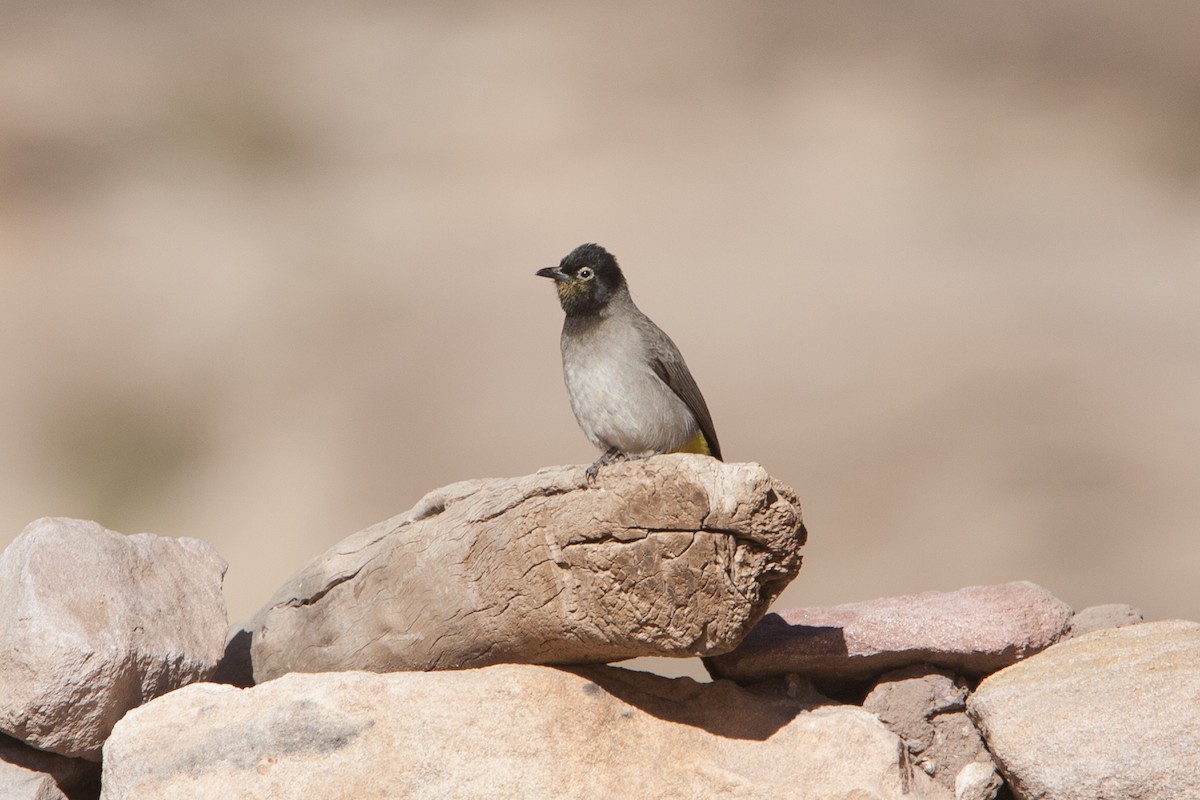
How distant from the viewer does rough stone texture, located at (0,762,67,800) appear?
6.21 m

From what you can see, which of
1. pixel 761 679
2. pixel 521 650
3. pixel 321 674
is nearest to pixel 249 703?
pixel 321 674

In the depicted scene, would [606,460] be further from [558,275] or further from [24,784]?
A: [24,784]

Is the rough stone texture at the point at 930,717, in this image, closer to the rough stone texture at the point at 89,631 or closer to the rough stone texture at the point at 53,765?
the rough stone texture at the point at 89,631

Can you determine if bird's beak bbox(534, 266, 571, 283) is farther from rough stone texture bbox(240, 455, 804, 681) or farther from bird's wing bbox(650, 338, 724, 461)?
rough stone texture bbox(240, 455, 804, 681)

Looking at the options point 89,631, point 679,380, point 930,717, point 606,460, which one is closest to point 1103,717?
point 930,717

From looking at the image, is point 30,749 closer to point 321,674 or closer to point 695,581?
point 321,674

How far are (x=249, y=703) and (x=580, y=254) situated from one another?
11.1ft

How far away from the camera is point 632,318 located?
7.77 metres

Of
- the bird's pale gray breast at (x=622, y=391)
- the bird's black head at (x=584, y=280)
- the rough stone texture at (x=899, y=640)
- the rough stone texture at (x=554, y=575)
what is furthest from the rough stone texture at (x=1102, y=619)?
the bird's black head at (x=584, y=280)

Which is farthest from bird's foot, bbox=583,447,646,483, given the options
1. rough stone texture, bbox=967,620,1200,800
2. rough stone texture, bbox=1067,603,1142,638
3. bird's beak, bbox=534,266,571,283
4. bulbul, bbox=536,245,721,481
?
rough stone texture, bbox=1067,603,1142,638

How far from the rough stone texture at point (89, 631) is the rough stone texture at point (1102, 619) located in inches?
176

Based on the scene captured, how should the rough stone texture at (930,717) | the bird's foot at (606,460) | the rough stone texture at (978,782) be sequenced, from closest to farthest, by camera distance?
1. the bird's foot at (606,460)
2. the rough stone texture at (978,782)
3. the rough stone texture at (930,717)

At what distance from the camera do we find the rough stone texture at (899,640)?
647 cm

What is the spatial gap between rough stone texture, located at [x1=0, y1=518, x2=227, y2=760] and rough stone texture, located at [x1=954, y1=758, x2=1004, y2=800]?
3753mm
